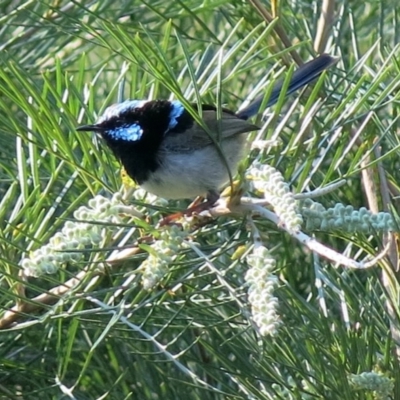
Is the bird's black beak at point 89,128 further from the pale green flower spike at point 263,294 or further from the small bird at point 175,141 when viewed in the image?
the pale green flower spike at point 263,294

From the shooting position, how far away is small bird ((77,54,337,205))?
157cm

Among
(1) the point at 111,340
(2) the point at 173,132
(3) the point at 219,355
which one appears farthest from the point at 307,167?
(2) the point at 173,132

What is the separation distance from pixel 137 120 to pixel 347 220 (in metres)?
0.91

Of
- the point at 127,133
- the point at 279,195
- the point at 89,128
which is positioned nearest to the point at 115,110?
the point at 127,133

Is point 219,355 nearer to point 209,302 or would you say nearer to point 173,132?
point 209,302

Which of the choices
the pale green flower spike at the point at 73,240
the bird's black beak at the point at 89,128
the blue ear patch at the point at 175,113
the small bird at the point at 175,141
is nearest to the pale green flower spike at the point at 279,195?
the pale green flower spike at the point at 73,240

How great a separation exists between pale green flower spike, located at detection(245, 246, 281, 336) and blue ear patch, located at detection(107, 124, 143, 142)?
0.77 metres

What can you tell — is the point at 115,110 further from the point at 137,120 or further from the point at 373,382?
the point at 373,382

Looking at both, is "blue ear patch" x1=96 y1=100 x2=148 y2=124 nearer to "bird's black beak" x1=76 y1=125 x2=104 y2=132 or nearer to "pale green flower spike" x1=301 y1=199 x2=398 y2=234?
"bird's black beak" x1=76 y1=125 x2=104 y2=132

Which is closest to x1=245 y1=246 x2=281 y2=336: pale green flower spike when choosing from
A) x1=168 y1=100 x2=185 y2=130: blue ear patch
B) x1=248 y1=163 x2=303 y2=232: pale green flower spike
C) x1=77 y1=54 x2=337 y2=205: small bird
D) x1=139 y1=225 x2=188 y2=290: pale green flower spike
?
x1=248 y1=163 x2=303 y2=232: pale green flower spike

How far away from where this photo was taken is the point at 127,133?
5.82 feet

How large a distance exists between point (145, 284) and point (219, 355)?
0.27m

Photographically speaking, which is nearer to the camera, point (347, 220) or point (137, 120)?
point (347, 220)

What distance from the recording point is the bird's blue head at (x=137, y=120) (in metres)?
1.64
